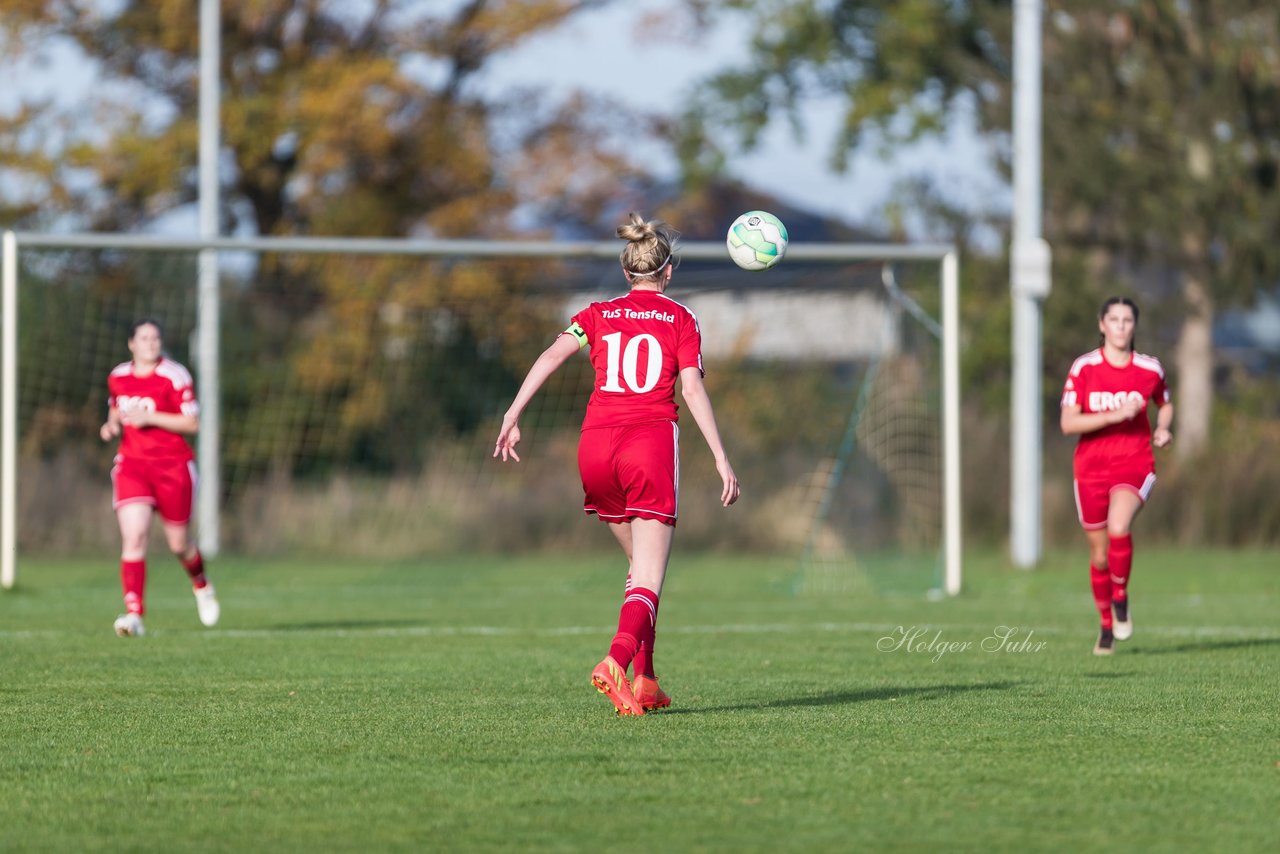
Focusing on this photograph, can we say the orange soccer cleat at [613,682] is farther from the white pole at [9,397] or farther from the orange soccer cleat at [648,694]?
the white pole at [9,397]

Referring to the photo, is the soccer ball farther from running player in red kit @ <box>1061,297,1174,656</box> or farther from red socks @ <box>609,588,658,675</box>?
running player in red kit @ <box>1061,297,1174,656</box>

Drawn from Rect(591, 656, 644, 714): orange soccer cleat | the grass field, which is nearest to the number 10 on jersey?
Rect(591, 656, 644, 714): orange soccer cleat

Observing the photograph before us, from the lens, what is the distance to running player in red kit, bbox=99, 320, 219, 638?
10.8 m

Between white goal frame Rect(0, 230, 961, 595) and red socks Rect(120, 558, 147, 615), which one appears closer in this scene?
red socks Rect(120, 558, 147, 615)

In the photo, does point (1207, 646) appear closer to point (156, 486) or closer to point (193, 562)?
point (193, 562)

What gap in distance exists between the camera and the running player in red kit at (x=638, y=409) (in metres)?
7.17

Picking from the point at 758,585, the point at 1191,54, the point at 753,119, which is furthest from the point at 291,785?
the point at 753,119

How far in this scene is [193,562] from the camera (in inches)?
445

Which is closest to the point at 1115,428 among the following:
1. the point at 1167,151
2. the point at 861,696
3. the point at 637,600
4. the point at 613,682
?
the point at 861,696

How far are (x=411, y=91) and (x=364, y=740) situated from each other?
22.8 meters

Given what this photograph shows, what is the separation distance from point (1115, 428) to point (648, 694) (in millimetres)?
3744

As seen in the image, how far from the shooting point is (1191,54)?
26016mm

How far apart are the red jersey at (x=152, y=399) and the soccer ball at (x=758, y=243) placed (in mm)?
3667

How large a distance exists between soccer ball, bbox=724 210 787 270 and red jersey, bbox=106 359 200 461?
12.0 feet
